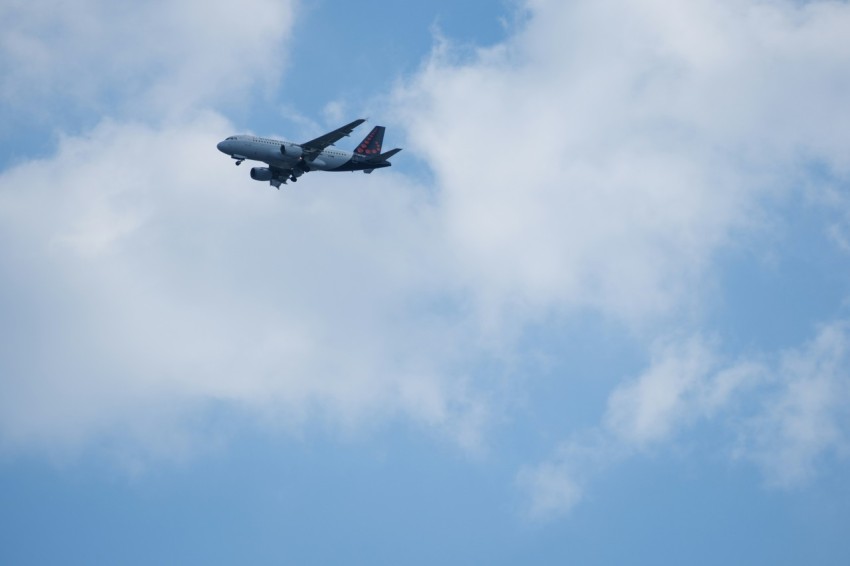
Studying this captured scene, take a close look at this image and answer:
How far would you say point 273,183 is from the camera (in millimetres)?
149875

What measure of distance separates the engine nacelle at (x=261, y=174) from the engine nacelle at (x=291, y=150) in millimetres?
6314

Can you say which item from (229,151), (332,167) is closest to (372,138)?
(332,167)

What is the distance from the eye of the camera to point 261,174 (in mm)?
149625

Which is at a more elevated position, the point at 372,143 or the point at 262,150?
the point at 372,143

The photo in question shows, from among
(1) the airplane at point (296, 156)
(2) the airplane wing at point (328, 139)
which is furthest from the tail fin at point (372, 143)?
(2) the airplane wing at point (328, 139)

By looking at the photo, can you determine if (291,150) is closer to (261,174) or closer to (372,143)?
(261,174)

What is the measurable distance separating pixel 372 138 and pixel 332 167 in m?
10.1

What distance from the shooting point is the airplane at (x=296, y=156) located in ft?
469

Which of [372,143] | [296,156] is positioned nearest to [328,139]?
[296,156]

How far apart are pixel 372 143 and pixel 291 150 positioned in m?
17.0

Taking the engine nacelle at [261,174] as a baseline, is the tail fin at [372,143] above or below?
above

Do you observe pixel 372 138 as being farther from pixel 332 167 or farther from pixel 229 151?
pixel 229 151

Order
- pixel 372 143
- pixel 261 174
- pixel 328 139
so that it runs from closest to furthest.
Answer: pixel 328 139 → pixel 261 174 → pixel 372 143

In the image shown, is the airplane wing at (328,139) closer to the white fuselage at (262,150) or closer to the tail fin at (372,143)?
the white fuselage at (262,150)
